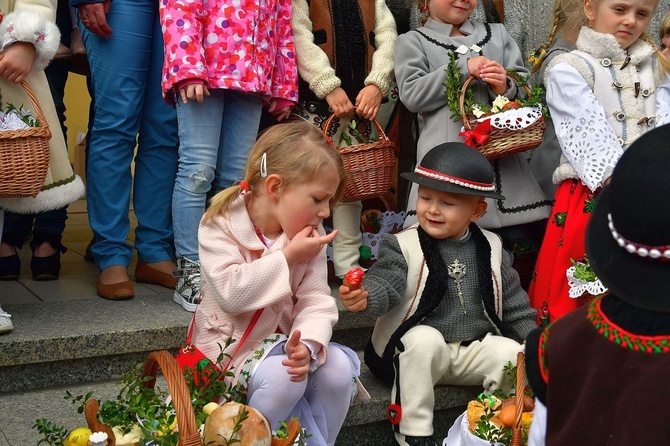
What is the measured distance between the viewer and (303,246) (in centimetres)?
285

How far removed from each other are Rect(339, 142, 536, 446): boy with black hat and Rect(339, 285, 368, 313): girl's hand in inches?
3.1

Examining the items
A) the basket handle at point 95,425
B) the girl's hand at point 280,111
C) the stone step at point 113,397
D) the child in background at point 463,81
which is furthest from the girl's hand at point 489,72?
the basket handle at point 95,425

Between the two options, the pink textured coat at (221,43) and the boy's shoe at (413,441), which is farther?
the pink textured coat at (221,43)

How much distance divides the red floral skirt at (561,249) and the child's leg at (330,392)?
123 centimetres

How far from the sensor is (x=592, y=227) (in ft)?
5.87

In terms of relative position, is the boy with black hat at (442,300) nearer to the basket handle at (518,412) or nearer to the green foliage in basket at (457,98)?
the green foliage in basket at (457,98)

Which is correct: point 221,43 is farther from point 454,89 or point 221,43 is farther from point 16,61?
point 454,89

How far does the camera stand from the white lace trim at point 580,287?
360 cm

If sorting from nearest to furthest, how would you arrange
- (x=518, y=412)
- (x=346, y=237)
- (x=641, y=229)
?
(x=641, y=229), (x=518, y=412), (x=346, y=237)

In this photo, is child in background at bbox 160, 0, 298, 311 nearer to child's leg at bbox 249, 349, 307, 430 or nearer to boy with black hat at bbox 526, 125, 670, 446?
child's leg at bbox 249, 349, 307, 430

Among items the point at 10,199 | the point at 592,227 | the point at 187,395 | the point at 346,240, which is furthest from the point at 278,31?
the point at 592,227

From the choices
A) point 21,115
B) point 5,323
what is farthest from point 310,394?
point 21,115

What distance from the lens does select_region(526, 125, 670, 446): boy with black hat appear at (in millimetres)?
1646

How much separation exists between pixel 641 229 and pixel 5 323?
2451mm
